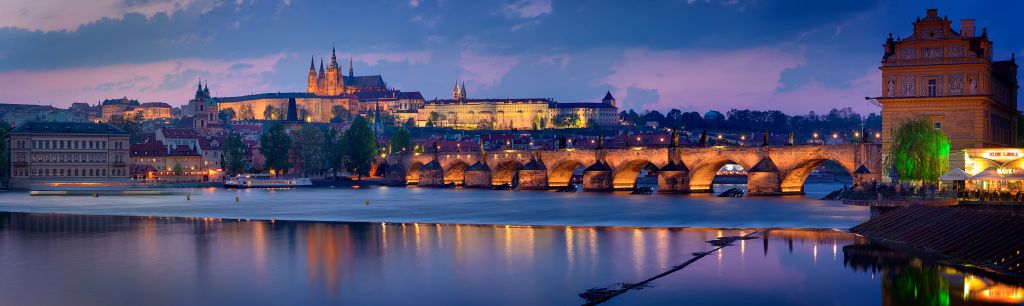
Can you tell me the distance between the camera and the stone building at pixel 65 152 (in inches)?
4323

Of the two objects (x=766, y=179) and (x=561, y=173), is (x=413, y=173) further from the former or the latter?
(x=766, y=179)

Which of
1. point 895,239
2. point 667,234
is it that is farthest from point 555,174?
point 895,239

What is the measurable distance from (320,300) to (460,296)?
3662 mm

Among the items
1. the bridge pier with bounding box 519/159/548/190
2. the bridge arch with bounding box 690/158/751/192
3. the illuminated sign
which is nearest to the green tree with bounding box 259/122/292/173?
the bridge pier with bounding box 519/159/548/190

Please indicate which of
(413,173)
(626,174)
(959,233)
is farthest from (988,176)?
(413,173)

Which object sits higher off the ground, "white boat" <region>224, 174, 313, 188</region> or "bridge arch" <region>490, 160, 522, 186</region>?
"bridge arch" <region>490, 160, 522, 186</region>

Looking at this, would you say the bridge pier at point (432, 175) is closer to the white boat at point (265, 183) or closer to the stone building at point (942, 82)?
the white boat at point (265, 183)

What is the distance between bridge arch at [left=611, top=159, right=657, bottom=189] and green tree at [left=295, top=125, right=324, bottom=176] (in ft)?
187

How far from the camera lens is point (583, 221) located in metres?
53.5

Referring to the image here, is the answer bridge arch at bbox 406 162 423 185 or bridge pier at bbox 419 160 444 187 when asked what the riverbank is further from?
bridge arch at bbox 406 162 423 185

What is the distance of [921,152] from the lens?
5231 centimetres

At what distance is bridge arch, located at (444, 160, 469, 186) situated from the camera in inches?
4732

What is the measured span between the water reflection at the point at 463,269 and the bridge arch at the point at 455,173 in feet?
236

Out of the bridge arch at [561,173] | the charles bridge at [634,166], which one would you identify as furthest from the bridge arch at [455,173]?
the bridge arch at [561,173]
